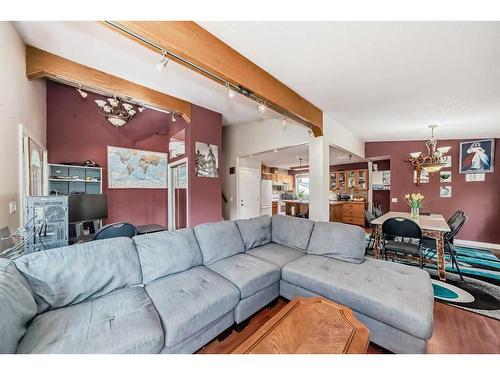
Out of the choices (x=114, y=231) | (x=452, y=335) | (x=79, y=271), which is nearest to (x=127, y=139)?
(x=114, y=231)

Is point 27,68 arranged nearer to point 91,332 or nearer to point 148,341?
point 91,332

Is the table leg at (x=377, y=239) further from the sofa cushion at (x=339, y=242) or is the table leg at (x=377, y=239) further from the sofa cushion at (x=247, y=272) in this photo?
the sofa cushion at (x=247, y=272)

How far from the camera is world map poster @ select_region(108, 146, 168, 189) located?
3.93 m

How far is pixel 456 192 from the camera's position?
172 inches

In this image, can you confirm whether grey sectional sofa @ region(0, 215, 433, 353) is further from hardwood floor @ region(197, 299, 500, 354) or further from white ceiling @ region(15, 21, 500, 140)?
white ceiling @ region(15, 21, 500, 140)

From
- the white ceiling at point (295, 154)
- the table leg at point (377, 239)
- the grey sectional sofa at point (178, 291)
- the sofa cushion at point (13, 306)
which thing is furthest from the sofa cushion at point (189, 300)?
the white ceiling at point (295, 154)

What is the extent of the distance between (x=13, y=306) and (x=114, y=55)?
7.98 ft

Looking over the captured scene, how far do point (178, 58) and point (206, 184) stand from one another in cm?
239

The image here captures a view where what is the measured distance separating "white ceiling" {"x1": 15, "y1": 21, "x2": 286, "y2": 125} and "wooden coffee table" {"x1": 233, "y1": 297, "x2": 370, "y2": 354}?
102 inches

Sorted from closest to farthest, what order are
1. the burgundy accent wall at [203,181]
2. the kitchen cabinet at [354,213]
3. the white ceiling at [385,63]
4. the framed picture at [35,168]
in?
the white ceiling at [385,63] → the framed picture at [35,168] → the burgundy accent wall at [203,181] → the kitchen cabinet at [354,213]

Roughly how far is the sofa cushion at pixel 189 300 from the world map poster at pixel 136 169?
317 centimetres

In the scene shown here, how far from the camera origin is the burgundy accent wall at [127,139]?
3.36 meters

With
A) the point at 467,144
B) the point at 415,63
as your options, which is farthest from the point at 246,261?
the point at 467,144

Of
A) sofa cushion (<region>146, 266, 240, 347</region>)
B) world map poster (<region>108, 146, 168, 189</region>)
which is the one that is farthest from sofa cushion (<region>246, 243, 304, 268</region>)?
world map poster (<region>108, 146, 168, 189</region>)
